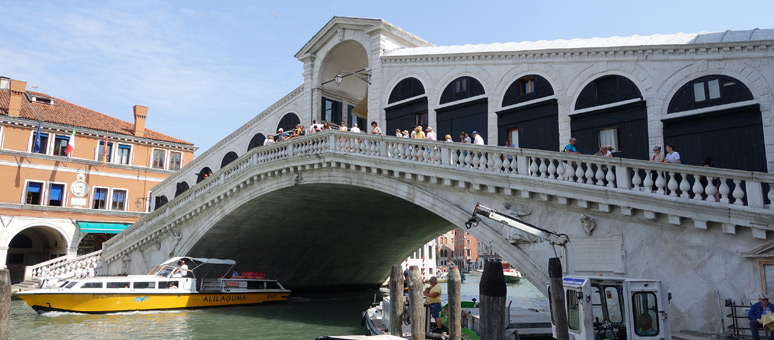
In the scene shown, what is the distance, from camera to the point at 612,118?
1377 centimetres

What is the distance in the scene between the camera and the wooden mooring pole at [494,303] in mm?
7508

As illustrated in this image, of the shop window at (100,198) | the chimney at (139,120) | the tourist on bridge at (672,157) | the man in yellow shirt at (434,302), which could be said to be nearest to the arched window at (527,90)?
the tourist on bridge at (672,157)

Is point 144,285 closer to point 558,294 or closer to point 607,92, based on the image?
point 558,294

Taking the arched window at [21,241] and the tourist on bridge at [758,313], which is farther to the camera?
the arched window at [21,241]

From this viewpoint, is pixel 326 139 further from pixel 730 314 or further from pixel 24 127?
pixel 24 127

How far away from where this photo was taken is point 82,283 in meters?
18.4

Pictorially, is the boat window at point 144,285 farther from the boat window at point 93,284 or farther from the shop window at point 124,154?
the shop window at point 124,154

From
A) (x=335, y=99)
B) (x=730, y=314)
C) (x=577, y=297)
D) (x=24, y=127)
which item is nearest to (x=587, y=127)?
(x=730, y=314)

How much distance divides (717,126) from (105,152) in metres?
29.4

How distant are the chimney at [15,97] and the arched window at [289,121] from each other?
47.1 ft

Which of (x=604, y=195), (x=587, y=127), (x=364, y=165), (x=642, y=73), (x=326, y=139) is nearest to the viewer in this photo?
(x=604, y=195)

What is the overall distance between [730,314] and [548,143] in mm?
6469

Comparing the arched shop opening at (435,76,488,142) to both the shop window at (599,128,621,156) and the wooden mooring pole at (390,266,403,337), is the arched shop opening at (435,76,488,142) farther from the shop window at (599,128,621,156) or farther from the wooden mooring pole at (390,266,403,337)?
the wooden mooring pole at (390,266,403,337)

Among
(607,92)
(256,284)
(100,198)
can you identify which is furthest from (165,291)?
(607,92)
